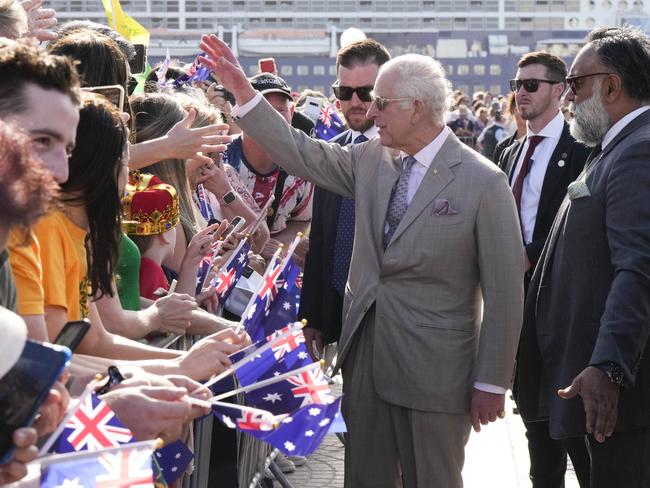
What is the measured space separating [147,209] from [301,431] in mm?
1557

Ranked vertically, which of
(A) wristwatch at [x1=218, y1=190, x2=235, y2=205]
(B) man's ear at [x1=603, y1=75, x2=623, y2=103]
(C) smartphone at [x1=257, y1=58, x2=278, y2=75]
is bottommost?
(A) wristwatch at [x1=218, y1=190, x2=235, y2=205]

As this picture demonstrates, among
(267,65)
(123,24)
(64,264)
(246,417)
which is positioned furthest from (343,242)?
(267,65)

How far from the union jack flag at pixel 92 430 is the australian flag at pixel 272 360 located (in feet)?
2.16

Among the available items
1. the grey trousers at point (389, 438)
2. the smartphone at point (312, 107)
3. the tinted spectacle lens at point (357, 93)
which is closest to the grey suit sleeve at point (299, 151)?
the grey trousers at point (389, 438)

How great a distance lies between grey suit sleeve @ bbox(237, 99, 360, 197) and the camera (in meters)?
4.30

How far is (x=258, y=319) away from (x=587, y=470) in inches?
59.4

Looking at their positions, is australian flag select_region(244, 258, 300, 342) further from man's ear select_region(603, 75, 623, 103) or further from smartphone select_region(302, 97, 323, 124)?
smartphone select_region(302, 97, 323, 124)

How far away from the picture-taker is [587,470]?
446 centimetres

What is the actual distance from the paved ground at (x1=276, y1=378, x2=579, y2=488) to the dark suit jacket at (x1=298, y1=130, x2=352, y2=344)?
3.99ft

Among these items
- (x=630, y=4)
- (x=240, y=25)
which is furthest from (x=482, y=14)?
(x=240, y=25)

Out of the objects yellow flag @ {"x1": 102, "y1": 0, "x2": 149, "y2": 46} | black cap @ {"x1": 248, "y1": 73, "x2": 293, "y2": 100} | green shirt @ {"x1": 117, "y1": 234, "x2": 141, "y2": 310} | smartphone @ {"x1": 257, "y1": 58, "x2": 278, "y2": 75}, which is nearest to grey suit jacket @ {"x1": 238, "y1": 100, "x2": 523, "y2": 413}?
green shirt @ {"x1": 117, "y1": 234, "x2": 141, "y2": 310}

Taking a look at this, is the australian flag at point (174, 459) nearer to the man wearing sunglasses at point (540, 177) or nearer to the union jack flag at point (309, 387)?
the union jack flag at point (309, 387)

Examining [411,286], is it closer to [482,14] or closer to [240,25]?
[240,25]

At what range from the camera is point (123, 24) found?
7816mm
